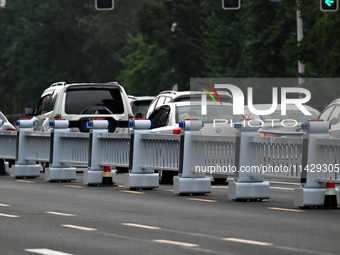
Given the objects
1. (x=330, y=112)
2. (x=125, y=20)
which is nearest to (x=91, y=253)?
(x=330, y=112)

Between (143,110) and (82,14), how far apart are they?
78694 mm

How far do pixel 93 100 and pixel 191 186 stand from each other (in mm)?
9198

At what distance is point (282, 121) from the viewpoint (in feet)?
83.8

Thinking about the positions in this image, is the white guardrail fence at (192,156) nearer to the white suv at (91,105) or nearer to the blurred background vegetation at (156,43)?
the white suv at (91,105)

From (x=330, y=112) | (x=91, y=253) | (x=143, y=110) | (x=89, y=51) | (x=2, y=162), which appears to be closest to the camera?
(x=91, y=253)

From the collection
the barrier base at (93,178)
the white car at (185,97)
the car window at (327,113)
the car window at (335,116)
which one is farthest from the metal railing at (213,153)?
the white car at (185,97)

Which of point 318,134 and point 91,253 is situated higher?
point 318,134

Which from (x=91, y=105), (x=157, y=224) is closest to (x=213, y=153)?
(x=157, y=224)

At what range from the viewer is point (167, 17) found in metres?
83.1

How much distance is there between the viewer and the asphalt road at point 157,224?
1205cm

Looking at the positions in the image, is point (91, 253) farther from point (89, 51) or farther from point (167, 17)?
point (89, 51)

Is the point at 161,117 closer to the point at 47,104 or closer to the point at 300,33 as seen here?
the point at 47,104

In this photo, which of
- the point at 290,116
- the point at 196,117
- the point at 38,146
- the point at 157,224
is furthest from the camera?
the point at 290,116

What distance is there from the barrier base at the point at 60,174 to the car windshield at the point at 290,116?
4.60 meters
